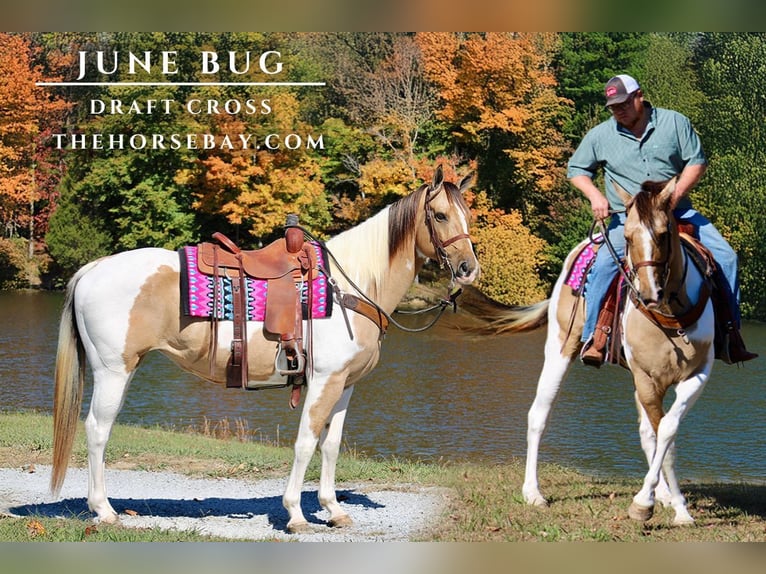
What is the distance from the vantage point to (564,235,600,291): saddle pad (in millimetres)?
6680

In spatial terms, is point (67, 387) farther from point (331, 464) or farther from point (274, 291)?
point (331, 464)

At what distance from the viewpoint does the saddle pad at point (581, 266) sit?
668 centimetres

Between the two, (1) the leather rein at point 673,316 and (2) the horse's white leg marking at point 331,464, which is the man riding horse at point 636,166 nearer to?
(1) the leather rein at point 673,316

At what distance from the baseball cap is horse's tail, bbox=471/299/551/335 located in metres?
1.90

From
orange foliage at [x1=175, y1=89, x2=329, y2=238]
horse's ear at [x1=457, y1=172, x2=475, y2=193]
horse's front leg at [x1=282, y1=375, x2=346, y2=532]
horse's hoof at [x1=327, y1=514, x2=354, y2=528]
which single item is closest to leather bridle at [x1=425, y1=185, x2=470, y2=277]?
horse's ear at [x1=457, y1=172, x2=475, y2=193]

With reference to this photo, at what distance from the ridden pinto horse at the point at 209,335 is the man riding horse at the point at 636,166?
0.86m

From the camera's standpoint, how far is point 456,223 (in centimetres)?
597

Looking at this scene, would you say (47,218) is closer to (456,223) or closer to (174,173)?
(174,173)

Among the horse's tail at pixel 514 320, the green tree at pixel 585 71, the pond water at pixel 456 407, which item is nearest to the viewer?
the horse's tail at pixel 514 320

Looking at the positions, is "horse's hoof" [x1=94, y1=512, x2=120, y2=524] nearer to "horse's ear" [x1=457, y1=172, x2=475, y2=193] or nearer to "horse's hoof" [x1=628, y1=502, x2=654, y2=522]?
"horse's ear" [x1=457, y1=172, x2=475, y2=193]

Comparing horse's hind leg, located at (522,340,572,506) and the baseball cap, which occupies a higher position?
the baseball cap

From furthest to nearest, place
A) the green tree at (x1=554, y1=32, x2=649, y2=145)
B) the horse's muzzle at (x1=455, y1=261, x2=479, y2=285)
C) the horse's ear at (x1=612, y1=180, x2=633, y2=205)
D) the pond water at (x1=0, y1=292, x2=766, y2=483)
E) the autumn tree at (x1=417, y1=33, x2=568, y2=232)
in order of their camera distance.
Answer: the green tree at (x1=554, y1=32, x2=649, y2=145), the autumn tree at (x1=417, y1=33, x2=568, y2=232), the pond water at (x1=0, y1=292, x2=766, y2=483), the horse's muzzle at (x1=455, y1=261, x2=479, y2=285), the horse's ear at (x1=612, y1=180, x2=633, y2=205)

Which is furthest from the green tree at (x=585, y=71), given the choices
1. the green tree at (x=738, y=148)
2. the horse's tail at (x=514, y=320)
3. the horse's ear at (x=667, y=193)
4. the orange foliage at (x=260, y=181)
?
the horse's ear at (x=667, y=193)
